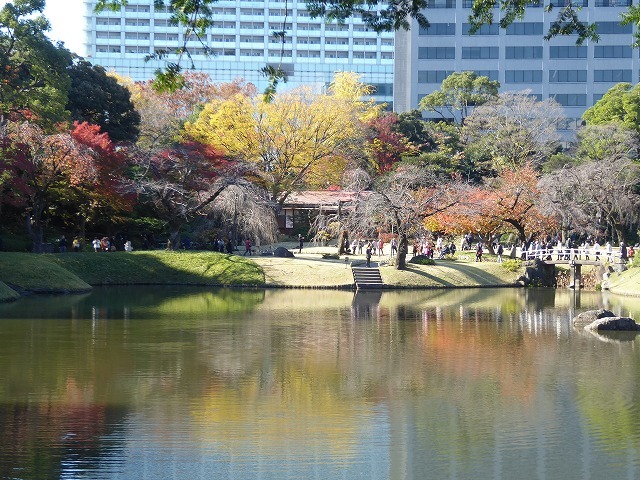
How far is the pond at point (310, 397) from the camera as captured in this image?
11.2 meters

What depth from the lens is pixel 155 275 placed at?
38719mm

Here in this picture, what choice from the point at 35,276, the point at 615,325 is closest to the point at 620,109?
the point at 615,325

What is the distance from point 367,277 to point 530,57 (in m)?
44.4

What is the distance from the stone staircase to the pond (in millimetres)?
10959

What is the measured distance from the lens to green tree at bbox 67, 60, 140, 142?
44688 millimetres

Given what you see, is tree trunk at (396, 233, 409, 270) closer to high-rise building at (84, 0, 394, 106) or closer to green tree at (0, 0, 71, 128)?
green tree at (0, 0, 71, 128)

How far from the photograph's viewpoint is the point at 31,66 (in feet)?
112

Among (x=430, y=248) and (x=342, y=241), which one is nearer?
(x=430, y=248)

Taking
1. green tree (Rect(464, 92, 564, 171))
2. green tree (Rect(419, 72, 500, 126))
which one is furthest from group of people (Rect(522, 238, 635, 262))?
green tree (Rect(419, 72, 500, 126))

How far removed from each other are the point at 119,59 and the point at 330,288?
2660 inches

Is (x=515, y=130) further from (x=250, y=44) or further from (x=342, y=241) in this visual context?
(x=250, y=44)

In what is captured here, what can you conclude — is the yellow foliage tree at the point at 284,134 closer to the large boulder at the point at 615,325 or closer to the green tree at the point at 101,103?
the green tree at the point at 101,103

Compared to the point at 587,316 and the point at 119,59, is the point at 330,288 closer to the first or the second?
the point at 587,316

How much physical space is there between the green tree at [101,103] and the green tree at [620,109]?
3089cm
